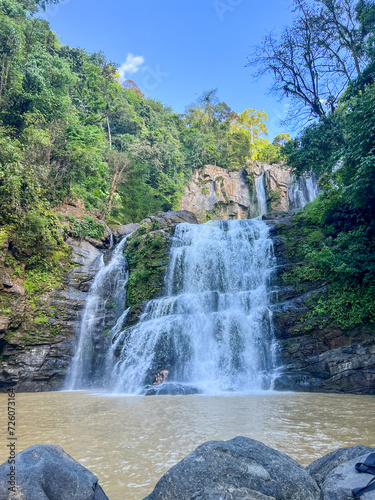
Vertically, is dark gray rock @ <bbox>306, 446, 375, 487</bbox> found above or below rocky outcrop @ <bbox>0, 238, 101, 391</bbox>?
below

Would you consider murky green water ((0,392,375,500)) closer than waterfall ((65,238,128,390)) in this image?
Yes

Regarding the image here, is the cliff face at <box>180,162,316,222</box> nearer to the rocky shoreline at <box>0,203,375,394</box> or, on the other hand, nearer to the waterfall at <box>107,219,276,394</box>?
the rocky shoreline at <box>0,203,375,394</box>

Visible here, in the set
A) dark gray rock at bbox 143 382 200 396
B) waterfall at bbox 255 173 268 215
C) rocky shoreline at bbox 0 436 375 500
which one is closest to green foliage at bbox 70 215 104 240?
dark gray rock at bbox 143 382 200 396

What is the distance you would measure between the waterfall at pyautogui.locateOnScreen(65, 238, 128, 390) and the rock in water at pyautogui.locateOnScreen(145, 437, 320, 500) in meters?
10.7

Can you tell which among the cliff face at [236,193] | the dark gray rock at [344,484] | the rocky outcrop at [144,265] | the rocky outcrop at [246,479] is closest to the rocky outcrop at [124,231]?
the rocky outcrop at [144,265]

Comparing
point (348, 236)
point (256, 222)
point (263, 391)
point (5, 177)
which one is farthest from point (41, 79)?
point (263, 391)

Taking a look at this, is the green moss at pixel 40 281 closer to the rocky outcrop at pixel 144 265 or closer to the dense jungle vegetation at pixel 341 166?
the rocky outcrop at pixel 144 265

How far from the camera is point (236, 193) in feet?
98.5

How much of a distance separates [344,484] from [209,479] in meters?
0.82

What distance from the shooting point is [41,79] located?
738 inches

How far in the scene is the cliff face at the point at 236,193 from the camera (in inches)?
1093

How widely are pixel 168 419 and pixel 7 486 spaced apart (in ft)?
12.5

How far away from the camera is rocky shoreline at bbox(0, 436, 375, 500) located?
5.90 feet

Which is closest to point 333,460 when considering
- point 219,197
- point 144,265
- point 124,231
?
point 144,265
